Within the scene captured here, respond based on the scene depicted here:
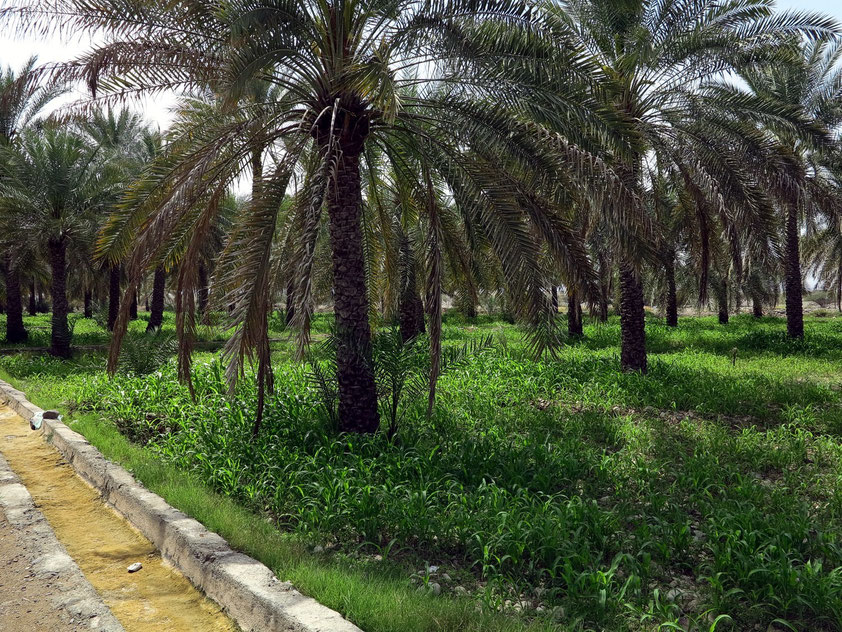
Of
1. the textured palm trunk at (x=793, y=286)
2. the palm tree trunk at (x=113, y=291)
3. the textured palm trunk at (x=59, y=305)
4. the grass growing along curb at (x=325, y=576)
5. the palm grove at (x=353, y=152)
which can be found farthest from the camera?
the palm tree trunk at (x=113, y=291)

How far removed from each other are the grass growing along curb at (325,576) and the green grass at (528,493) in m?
0.02

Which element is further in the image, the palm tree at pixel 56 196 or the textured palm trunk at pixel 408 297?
the palm tree at pixel 56 196

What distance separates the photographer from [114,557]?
442 centimetres

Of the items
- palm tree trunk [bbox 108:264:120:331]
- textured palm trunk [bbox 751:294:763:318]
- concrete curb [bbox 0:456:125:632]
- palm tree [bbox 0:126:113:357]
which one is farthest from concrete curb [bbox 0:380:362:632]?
textured palm trunk [bbox 751:294:763:318]

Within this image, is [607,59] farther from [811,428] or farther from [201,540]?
[201,540]

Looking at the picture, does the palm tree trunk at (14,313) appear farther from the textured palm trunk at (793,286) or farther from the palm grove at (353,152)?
the textured palm trunk at (793,286)

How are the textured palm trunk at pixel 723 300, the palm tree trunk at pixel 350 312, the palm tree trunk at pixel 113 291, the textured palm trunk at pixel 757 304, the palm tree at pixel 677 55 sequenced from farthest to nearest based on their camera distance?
1. the textured palm trunk at pixel 757 304
2. the textured palm trunk at pixel 723 300
3. the palm tree trunk at pixel 113 291
4. the palm tree at pixel 677 55
5. the palm tree trunk at pixel 350 312

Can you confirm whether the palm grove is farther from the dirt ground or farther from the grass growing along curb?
the dirt ground

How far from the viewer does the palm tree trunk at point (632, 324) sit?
11.4 meters

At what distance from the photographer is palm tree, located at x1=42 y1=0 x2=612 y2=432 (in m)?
6.16

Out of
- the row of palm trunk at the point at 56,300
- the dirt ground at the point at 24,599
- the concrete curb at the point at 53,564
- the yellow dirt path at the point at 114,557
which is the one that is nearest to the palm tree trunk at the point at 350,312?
the yellow dirt path at the point at 114,557

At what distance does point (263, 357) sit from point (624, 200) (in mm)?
3686

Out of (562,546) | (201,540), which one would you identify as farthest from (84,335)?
(562,546)

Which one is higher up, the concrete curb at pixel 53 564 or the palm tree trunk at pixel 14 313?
the palm tree trunk at pixel 14 313
